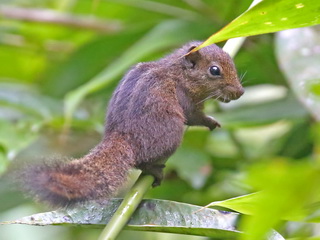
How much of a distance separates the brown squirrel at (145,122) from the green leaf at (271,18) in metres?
0.45

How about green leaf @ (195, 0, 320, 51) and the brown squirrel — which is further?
the brown squirrel

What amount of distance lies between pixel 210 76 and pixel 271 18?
0.74m

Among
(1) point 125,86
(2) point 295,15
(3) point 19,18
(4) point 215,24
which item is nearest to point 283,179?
(2) point 295,15

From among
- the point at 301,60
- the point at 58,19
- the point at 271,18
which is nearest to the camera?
the point at 271,18

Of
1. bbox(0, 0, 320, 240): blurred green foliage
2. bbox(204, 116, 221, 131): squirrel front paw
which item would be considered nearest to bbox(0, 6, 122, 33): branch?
bbox(0, 0, 320, 240): blurred green foliage

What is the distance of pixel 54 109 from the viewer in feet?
9.16

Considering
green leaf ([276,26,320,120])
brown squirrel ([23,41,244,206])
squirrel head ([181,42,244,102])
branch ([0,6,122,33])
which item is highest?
branch ([0,6,122,33])

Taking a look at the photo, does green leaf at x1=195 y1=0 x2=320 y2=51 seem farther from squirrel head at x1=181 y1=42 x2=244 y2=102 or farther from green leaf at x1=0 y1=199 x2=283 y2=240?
squirrel head at x1=181 y1=42 x2=244 y2=102

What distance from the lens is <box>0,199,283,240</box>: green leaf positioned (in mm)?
1414

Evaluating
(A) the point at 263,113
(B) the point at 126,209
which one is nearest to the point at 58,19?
(A) the point at 263,113

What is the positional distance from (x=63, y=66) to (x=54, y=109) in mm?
473

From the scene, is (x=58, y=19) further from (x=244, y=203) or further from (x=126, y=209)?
(x=244, y=203)

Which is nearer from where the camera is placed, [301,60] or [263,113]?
[301,60]

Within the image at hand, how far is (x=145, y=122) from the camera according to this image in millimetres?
1727
